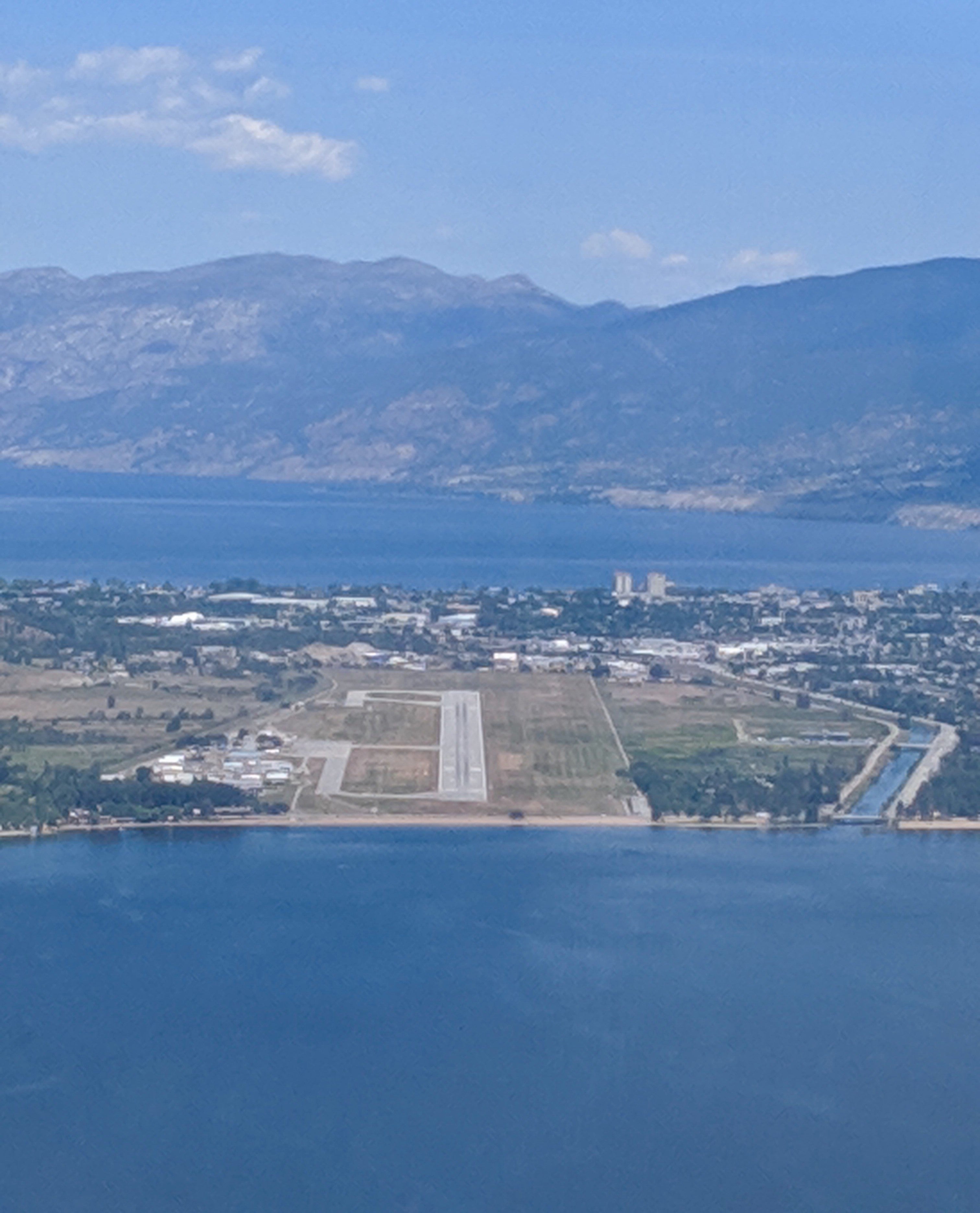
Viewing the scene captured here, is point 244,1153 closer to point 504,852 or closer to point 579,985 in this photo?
point 579,985

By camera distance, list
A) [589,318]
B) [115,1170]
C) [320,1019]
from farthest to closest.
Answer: [589,318]
[320,1019]
[115,1170]

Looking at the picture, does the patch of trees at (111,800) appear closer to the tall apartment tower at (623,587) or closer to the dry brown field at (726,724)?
the dry brown field at (726,724)


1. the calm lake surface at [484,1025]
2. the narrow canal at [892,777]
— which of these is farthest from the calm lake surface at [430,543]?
the calm lake surface at [484,1025]

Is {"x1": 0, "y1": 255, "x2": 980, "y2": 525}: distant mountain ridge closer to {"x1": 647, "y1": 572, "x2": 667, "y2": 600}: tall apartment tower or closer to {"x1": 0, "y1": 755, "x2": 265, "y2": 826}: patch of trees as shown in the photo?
{"x1": 647, "y1": 572, "x2": 667, "y2": 600}: tall apartment tower

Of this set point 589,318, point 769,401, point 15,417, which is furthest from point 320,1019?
point 589,318

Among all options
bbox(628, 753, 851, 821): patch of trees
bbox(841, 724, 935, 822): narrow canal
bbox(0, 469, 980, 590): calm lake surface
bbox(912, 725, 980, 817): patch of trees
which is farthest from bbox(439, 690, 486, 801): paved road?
bbox(0, 469, 980, 590): calm lake surface
